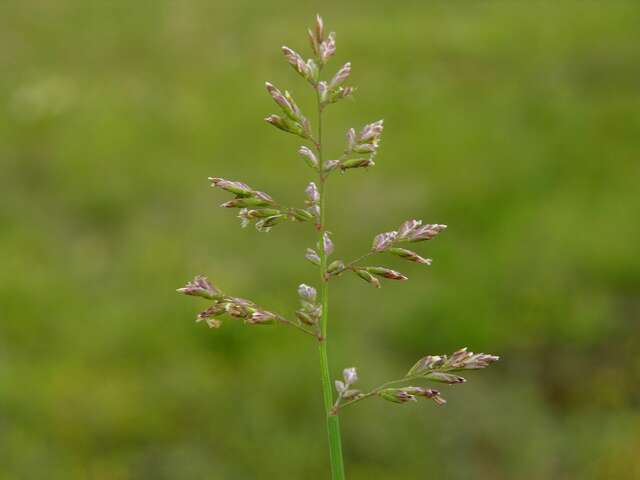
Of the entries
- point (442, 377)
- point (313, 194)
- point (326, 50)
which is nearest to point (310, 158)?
point (313, 194)

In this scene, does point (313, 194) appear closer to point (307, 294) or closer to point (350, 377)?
point (307, 294)

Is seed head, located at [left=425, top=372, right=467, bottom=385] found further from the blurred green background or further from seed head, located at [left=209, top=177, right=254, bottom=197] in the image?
the blurred green background

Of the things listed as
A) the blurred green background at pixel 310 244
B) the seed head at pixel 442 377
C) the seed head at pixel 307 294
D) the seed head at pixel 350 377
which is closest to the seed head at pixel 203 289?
the seed head at pixel 307 294

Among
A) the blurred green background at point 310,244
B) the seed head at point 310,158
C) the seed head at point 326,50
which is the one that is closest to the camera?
the seed head at point 326,50

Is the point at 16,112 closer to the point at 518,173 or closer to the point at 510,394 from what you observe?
the point at 518,173

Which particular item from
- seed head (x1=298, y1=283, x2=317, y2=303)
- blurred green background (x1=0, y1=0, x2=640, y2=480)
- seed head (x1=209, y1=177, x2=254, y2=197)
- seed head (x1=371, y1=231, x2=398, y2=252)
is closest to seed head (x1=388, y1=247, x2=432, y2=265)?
seed head (x1=371, y1=231, x2=398, y2=252)

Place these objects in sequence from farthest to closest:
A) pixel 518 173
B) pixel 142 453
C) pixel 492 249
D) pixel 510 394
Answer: pixel 518 173 < pixel 492 249 < pixel 510 394 < pixel 142 453

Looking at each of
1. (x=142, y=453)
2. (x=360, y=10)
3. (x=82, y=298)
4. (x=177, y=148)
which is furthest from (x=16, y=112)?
(x=142, y=453)

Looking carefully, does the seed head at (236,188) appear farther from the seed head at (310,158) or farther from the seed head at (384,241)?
the seed head at (384,241)
